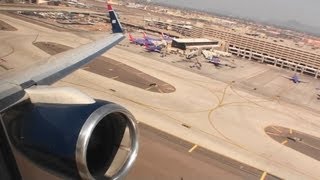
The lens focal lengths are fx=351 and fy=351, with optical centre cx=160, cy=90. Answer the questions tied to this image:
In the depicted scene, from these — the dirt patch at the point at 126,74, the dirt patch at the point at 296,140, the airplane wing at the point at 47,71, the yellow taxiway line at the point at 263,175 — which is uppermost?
the airplane wing at the point at 47,71

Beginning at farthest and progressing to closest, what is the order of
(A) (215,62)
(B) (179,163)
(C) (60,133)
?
(A) (215,62)
(B) (179,163)
(C) (60,133)

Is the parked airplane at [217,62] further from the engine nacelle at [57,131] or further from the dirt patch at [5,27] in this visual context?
the engine nacelle at [57,131]

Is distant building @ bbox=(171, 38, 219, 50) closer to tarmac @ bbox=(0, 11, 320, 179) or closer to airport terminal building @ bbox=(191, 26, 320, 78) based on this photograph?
airport terminal building @ bbox=(191, 26, 320, 78)

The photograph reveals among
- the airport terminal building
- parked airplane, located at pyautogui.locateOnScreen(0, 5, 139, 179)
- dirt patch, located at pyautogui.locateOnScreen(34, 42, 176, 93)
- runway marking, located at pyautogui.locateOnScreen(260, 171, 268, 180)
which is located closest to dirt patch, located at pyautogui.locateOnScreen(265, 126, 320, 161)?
runway marking, located at pyautogui.locateOnScreen(260, 171, 268, 180)

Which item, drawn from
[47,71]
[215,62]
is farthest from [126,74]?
[47,71]

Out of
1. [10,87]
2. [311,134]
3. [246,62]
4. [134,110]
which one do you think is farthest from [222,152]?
[246,62]

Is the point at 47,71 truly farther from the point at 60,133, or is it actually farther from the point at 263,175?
the point at 263,175

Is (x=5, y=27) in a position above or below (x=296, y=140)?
above

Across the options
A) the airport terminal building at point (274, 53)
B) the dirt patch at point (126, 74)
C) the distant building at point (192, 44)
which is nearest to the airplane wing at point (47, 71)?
the dirt patch at point (126, 74)
